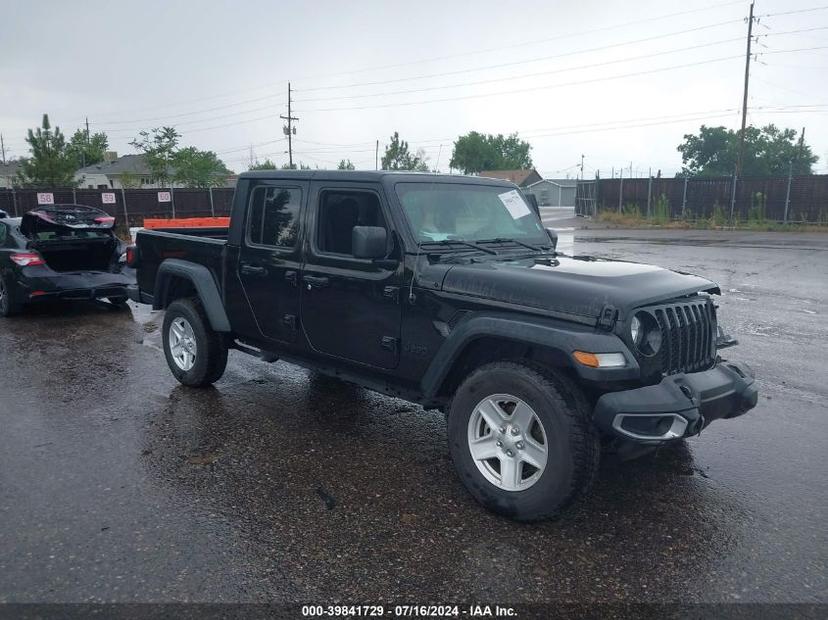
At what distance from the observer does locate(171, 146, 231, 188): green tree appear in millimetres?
56991

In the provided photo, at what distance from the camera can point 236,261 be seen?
531 cm

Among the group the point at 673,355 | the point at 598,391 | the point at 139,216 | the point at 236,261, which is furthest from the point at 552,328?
the point at 139,216

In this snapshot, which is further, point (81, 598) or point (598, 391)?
point (598, 391)

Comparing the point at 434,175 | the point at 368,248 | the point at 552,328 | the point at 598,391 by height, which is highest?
the point at 434,175

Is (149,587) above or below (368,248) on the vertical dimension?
below

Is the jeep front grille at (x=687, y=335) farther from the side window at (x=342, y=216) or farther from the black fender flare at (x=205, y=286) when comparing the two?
the black fender flare at (x=205, y=286)

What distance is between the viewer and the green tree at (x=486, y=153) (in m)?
102

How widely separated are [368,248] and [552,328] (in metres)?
1.22

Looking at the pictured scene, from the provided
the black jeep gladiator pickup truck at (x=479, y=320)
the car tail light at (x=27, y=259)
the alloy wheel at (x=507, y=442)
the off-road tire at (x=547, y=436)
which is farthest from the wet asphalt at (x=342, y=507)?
the car tail light at (x=27, y=259)

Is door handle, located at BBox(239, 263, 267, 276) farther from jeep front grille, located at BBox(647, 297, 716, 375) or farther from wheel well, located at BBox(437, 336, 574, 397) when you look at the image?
jeep front grille, located at BBox(647, 297, 716, 375)

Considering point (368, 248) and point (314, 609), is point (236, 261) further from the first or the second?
point (314, 609)

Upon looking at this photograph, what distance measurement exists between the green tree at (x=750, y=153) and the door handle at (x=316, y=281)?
67.8 meters

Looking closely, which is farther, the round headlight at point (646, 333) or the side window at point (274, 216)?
the side window at point (274, 216)

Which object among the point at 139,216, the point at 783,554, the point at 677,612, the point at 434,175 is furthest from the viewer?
the point at 139,216
